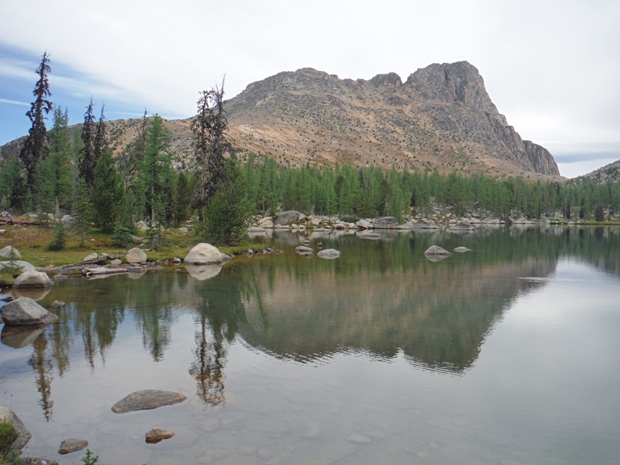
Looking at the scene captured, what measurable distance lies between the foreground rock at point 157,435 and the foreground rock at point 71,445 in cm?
143

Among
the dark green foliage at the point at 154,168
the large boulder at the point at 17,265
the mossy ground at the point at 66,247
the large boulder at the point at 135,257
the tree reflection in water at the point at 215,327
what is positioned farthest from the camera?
the dark green foliage at the point at 154,168

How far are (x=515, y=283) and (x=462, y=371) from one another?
→ 21.7 m

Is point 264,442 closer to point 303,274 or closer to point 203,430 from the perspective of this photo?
point 203,430

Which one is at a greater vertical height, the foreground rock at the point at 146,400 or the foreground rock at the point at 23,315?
the foreground rock at the point at 23,315

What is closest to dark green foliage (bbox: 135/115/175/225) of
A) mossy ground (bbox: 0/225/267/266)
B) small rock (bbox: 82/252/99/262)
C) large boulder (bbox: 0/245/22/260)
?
mossy ground (bbox: 0/225/267/266)

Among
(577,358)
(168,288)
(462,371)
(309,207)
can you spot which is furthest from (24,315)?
(309,207)

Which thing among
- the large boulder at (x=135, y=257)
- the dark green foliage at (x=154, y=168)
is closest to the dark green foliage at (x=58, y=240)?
the large boulder at (x=135, y=257)

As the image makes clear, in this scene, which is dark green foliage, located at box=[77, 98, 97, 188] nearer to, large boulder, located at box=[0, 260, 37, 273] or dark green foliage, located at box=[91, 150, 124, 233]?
dark green foliage, located at box=[91, 150, 124, 233]

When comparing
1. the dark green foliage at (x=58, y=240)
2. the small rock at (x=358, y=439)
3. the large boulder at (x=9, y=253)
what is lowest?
the small rock at (x=358, y=439)

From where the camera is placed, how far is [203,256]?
42.4 m

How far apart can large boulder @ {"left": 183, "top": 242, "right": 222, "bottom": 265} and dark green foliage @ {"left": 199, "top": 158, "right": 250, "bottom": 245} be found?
8.31 m

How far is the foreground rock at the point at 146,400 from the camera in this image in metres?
12.4

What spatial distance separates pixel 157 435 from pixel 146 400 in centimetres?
207

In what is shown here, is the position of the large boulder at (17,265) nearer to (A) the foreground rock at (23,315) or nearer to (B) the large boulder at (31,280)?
(B) the large boulder at (31,280)
